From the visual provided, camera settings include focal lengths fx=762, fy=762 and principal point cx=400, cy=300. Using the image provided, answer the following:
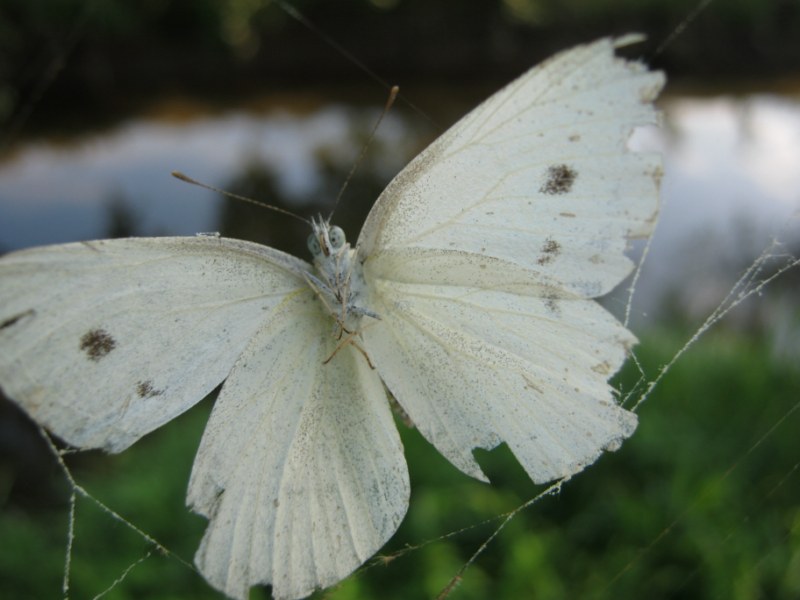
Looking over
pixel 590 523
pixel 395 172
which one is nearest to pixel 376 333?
pixel 590 523

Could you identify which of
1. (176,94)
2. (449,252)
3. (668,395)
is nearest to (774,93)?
(176,94)

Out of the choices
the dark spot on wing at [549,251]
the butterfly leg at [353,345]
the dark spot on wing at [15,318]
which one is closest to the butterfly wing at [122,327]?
the dark spot on wing at [15,318]

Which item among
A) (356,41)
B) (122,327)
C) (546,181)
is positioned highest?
(356,41)

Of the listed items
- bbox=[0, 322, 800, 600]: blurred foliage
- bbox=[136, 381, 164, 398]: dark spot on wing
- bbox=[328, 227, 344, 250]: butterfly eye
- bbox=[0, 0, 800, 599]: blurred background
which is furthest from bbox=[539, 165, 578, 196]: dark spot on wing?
bbox=[0, 322, 800, 600]: blurred foliage

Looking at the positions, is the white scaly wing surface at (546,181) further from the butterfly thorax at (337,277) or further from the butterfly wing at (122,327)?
the butterfly wing at (122,327)

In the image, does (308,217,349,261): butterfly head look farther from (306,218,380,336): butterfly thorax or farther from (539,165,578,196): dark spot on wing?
(539,165,578,196): dark spot on wing

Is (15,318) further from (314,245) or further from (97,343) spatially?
(314,245)

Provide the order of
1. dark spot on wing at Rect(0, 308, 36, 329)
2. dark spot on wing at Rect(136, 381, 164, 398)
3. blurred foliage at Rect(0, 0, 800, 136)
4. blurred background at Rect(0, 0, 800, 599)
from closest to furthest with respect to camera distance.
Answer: dark spot on wing at Rect(0, 308, 36, 329) → dark spot on wing at Rect(136, 381, 164, 398) → blurred background at Rect(0, 0, 800, 599) → blurred foliage at Rect(0, 0, 800, 136)
